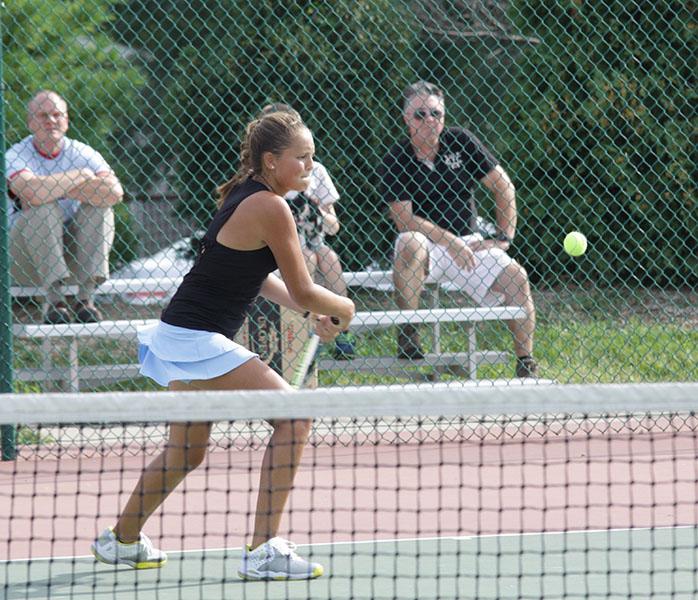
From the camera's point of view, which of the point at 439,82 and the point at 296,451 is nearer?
the point at 296,451

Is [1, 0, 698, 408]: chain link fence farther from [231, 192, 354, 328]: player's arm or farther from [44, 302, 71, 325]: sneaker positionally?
[231, 192, 354, 328]: player's arm

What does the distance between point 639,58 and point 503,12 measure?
1.21 m

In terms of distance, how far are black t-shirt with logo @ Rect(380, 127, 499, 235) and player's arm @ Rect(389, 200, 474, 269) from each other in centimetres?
5

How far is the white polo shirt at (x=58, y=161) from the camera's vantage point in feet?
21.2

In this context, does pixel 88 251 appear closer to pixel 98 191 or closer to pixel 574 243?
pixel 98 191

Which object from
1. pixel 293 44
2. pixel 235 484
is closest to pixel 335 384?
pixel 235 484

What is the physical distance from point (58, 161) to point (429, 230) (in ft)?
6.10

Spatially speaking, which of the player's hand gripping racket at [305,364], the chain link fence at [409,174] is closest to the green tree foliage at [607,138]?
the chain link fence at [409,174]

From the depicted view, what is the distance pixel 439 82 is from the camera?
31.4ft

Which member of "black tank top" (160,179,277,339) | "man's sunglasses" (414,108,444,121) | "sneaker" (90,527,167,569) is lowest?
"sneaker" (90,527,167,569)

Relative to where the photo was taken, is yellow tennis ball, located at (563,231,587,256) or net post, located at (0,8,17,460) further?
yellow tennis ball, located at (563,231,587,256)

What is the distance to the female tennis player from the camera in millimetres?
3920

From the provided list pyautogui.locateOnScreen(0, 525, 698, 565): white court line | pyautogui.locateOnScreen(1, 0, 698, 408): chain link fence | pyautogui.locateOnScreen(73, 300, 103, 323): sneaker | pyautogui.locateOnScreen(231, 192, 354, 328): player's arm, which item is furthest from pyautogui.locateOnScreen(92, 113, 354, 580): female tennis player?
pyautogui.locateOnScreen(73, 300, 103, 323): sneaker

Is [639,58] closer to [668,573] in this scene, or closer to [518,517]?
[518,517]
